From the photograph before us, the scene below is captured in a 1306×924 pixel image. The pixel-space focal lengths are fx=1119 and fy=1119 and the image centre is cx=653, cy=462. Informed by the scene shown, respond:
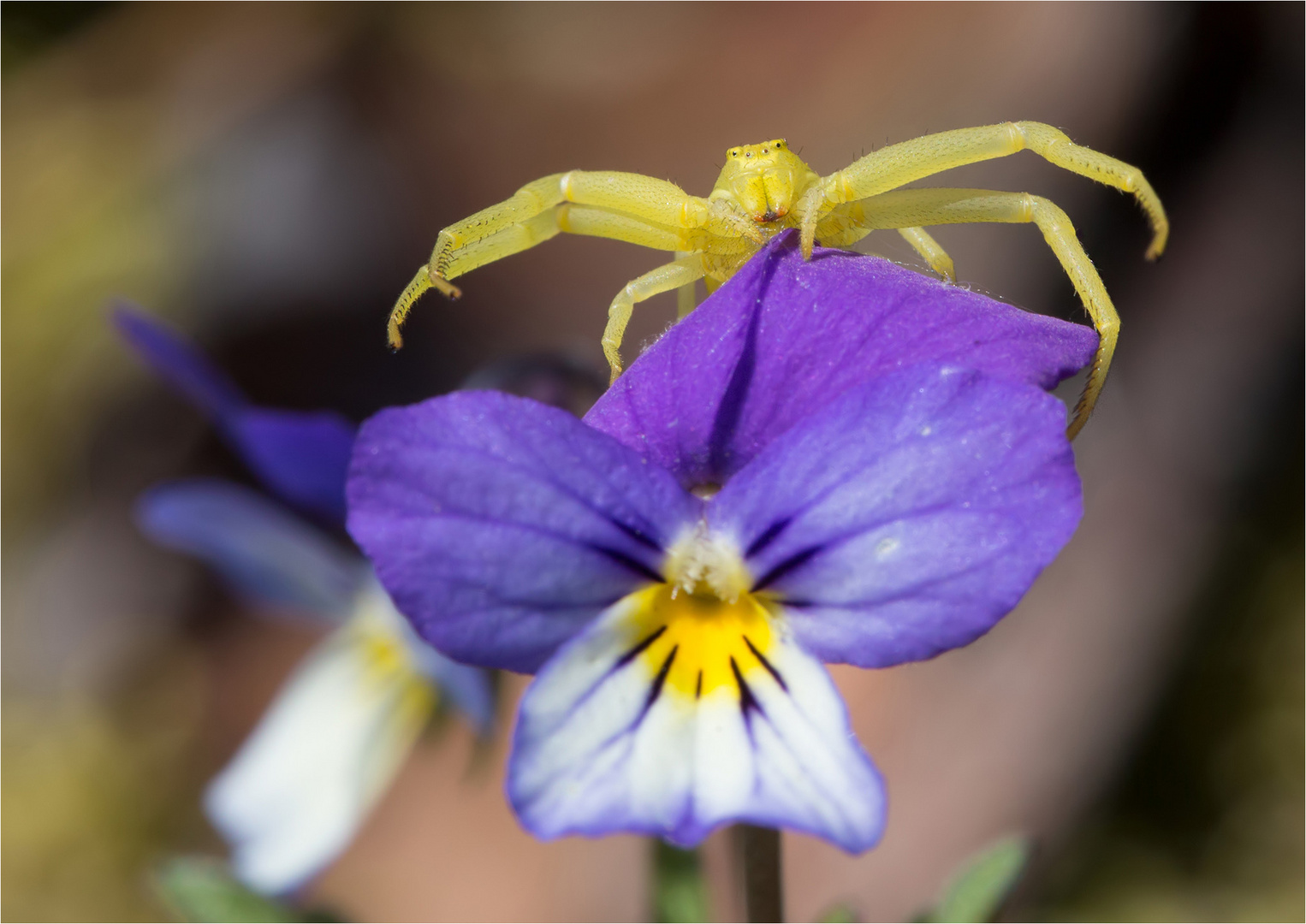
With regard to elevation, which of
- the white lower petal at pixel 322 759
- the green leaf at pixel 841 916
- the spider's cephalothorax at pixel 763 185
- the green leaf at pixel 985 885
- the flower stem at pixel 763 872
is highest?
the spider's cephalothorax at pixel 763 185

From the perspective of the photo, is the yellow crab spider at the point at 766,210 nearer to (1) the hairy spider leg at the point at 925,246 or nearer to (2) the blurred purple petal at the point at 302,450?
(1) the hairy spider leg at the point at 925,246

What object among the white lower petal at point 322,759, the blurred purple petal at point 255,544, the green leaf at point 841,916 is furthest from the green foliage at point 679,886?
the blurred purple petal at point 255,544

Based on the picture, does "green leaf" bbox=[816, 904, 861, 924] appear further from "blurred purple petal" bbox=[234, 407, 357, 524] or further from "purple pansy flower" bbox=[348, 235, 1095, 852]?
"blurred purple petal" bbox=[234, 407, 357, 524]

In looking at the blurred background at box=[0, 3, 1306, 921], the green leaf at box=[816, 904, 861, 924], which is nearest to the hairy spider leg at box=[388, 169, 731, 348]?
the green leaf at box=[816, 904, 861, 924]

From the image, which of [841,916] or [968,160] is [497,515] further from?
[968,160]

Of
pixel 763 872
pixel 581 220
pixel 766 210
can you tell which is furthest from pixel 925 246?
pixel 763 872

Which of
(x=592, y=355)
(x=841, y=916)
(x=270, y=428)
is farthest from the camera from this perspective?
(x=592, y=355)

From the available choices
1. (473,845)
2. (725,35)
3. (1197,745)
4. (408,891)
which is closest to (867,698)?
(1197,745)
